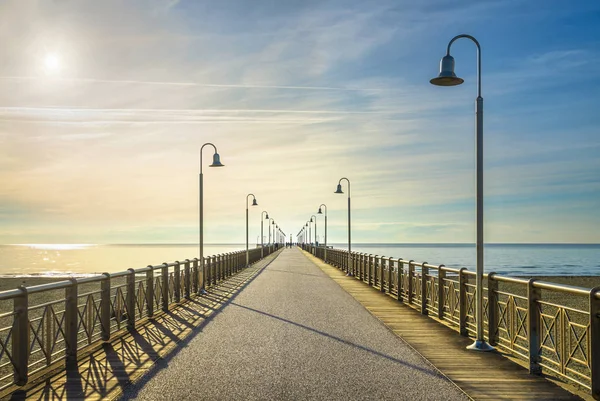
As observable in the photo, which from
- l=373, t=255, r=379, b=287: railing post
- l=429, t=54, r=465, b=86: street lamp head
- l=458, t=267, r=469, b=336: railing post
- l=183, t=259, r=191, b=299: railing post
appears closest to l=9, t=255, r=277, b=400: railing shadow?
l=183, t=259, r=191, b=299: railing post

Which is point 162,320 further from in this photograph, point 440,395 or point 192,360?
point 440,395

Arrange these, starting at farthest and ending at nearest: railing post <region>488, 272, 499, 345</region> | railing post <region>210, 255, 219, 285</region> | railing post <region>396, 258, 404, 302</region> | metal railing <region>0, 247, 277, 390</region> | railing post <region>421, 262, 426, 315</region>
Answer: railing post <region>210, 255, 219, 285</region>, railing post <region>396, 258, 404, 302</region>, railing post <region>421, 262, 426, 315</region>, railing post <region>488, 272, 499, 345</region>, metal railing <region>0, 247, 277, 390</region>

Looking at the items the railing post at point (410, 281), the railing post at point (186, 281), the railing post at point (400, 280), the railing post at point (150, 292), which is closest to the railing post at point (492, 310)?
the railing post at point (410, 281)

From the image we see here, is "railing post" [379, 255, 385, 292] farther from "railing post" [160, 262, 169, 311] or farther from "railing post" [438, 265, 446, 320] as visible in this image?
"railing post" [160, 262, 169, 311]

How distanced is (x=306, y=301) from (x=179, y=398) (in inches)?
455

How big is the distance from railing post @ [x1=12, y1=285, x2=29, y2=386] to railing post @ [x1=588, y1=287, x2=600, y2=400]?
6.62 metres

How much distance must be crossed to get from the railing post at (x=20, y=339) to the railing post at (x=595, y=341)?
261 inches

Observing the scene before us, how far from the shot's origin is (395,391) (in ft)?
24.3

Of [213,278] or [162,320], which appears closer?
[162,320]

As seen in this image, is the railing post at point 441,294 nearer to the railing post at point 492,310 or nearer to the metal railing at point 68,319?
the railing post at point 492,310

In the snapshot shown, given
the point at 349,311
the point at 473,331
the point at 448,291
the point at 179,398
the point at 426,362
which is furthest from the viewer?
the point at 349,311

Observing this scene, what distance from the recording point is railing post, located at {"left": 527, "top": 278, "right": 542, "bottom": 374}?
335 inches

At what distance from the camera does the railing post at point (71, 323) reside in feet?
29.9

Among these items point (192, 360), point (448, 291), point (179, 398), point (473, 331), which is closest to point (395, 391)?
point (179, 398)
